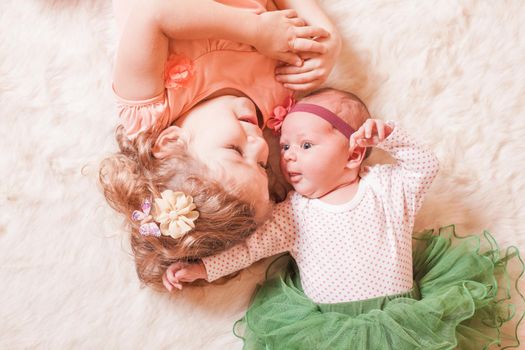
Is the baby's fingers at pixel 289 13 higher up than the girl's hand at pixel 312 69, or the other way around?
the baby's fingers at pixel 289 13

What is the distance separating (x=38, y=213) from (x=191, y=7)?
56 centimetres

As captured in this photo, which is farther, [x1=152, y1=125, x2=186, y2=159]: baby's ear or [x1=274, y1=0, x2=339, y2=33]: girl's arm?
[x1=274, y1=0, x2=339, y2=33]: girl's arm

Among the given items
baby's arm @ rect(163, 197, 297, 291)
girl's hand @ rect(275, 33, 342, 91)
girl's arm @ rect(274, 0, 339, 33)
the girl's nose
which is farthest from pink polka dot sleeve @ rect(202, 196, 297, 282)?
girl's arm @ rect(274, 0, 339, 33)

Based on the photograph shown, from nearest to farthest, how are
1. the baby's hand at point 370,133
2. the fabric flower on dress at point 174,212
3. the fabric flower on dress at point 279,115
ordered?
the fabric flower on dress at point 174,212
the baby's hand at point 370,133
the fabric flower on dress at point 279,115

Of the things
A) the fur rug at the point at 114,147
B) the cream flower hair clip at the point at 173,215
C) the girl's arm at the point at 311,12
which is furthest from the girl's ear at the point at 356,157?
the cream flower hair clip at the point at 173,215

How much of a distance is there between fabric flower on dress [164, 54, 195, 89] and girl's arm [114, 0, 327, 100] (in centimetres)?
2

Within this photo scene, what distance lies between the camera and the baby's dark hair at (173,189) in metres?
1.01

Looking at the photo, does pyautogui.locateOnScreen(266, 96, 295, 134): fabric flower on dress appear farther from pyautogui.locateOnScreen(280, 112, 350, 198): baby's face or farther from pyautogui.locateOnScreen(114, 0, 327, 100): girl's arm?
pyautogui.locateOnScreen(114, 0, 327, 100): girl's arm

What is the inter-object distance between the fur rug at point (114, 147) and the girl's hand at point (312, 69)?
89 millimetres

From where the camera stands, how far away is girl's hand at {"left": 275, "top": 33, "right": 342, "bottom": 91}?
1173 millimetres

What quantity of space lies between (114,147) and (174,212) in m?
0.32

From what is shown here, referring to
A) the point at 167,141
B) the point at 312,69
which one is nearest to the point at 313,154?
the point at 312,69

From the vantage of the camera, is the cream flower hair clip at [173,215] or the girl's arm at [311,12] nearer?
the cream flower hair clip at [173,215]

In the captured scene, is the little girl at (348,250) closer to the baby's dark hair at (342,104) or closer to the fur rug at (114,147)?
the baby's dark hair at (342,104)
